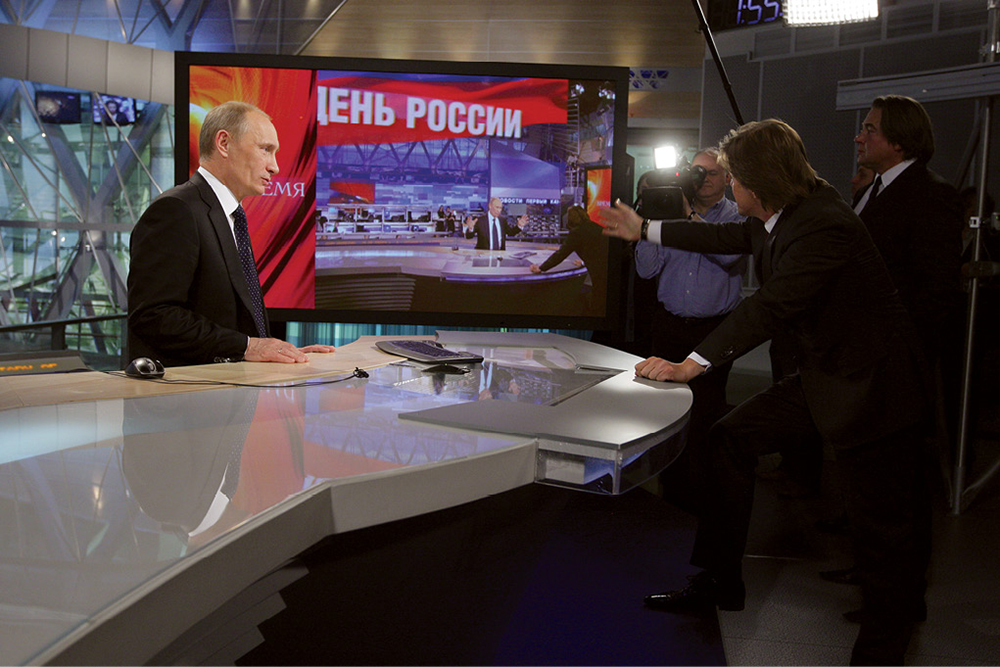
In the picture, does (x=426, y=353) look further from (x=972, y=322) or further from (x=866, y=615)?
(x=972, y=322)

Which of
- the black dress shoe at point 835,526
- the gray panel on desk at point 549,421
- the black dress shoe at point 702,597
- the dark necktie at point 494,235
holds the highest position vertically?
the dark necktie at point 494,235

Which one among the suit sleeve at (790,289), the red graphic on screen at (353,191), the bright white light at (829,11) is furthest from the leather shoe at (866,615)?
the bright white light at (829,11)

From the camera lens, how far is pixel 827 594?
2.51 meters

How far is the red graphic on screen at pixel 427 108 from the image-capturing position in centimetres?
324

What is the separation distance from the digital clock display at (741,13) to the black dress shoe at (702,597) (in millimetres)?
5755

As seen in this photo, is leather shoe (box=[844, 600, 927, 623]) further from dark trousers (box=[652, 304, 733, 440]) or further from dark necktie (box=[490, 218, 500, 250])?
dark necktie (box=[490, 218, 500, 250])

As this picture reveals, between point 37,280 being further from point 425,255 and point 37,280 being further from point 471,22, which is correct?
point 425,255

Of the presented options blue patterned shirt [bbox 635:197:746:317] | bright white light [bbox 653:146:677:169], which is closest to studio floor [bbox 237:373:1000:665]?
blue patterned shirt [bbox 635:197:746:317]

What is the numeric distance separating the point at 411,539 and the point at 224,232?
125cm

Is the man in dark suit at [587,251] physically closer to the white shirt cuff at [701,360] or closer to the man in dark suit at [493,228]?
the man in dark suit at [493,228]

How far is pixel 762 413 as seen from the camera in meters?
2.17

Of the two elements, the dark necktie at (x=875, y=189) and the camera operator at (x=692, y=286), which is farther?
the camera operator at (x=692, y=286)

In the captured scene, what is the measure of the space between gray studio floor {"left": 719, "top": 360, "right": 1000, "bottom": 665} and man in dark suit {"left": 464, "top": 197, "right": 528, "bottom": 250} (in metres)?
1.58

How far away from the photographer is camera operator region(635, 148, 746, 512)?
3.25m
